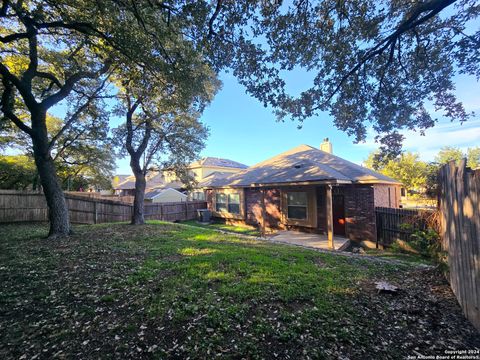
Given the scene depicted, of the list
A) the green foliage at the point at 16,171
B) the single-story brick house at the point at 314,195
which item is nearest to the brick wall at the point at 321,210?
the single-story brick house at the point at 314,195

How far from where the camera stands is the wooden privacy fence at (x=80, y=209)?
10790mm

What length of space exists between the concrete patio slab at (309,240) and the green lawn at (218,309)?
11.0 feet

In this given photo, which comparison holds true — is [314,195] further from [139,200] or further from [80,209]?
[80,209]

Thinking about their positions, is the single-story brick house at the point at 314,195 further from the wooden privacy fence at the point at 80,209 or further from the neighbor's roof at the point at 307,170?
the wooden privacy fence at the point at 80,209

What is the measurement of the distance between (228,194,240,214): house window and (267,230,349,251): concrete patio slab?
465 cm

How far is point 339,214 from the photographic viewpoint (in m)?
10.6

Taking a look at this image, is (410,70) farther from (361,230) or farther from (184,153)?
(184,153)

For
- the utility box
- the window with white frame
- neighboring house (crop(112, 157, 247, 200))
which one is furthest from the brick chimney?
neighboring house (crop(112, 157, 247, 200))

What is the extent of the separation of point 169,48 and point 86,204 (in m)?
11.3

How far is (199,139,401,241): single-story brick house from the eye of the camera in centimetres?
943

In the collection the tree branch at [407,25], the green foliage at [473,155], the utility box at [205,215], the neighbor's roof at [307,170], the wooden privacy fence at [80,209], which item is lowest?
the utility box at [205,215]

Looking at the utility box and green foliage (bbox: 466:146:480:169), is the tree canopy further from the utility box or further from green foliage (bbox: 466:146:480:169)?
the utility box

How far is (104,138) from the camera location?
461 inches

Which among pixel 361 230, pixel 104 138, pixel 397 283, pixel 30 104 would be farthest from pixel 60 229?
pixel 361 230
